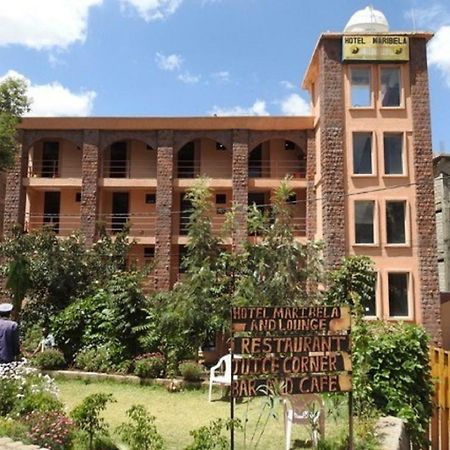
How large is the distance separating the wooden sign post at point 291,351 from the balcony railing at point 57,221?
21329mm

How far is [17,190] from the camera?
25.1 meters

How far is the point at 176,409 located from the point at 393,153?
1627cm

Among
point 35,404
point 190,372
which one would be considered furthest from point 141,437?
point 190,372

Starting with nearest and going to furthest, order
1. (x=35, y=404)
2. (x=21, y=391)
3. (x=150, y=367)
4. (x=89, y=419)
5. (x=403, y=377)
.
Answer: (x=89, y=419) → (x=35, y=404) → (x=21, y=391) → (x=403, y=377) → (x=150, y=367)

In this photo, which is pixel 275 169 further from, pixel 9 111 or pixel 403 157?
pixel 9 111

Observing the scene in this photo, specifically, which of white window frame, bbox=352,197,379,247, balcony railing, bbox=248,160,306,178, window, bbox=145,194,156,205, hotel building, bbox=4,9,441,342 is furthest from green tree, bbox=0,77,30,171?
white window frame, bbox=352,197,379,247

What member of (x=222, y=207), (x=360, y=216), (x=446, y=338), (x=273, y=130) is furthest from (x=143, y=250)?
(x=446, y=338)

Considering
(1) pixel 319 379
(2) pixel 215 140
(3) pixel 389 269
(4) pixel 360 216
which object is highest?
(2) pixel 215 140

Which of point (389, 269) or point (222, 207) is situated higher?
point (222, 207)

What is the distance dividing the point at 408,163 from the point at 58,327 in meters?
15.4

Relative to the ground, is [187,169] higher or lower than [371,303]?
higher

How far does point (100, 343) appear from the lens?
15539 mm

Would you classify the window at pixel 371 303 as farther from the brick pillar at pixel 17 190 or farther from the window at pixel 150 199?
the brick pillar at pixel 17 190

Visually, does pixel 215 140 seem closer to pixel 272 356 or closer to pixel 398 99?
pixel 398 99
